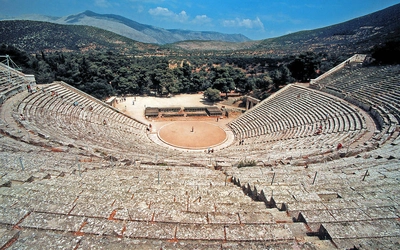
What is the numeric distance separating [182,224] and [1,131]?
533 inches

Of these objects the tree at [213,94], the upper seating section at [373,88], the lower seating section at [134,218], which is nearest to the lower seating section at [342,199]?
the lower seating section at [134,218]

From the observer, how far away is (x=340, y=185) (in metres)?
6.65

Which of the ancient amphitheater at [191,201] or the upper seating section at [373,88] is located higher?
the upper seating section at [373,88]

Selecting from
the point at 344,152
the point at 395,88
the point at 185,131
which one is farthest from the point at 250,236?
the point at 395,88

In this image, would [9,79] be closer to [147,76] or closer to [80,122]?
[80,122]

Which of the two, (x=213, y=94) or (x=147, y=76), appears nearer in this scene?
(x=213, y=94)

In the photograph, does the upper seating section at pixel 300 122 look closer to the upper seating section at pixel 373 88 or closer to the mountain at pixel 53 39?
the upper seating section at pixel 373 88

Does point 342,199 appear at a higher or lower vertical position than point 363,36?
lower

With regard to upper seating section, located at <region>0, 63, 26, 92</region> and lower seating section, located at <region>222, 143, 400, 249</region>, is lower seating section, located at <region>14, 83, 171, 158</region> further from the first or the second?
lower seating section, located at <region>222, 143, 400, 249</region>

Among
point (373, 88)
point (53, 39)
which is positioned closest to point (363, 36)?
point (373, 88)

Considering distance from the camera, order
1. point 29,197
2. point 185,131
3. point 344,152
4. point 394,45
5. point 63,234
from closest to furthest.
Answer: point 63,234 → point 29,197 → point 344,152 → point 185,131 → point 394,45

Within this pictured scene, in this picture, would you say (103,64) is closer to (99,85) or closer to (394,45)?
(99,85)

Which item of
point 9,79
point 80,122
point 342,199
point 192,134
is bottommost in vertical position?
point 192,134

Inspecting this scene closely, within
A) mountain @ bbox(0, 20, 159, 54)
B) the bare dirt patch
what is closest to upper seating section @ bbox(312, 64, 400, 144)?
the bare dirt patch
